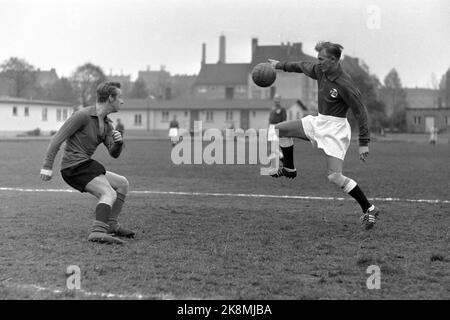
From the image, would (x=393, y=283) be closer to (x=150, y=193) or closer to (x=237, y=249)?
(x=237, y=249)

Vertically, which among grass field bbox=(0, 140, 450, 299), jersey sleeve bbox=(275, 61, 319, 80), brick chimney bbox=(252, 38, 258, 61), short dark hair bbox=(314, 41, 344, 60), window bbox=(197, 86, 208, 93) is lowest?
grass field bbox=(0, 140, 450, 299)

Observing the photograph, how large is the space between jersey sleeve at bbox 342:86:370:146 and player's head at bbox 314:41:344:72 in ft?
1.26

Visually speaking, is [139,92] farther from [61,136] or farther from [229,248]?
[229,248]

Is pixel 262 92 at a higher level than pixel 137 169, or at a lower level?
higher

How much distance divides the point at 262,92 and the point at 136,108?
25.0 metres

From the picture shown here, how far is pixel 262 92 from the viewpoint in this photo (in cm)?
9881

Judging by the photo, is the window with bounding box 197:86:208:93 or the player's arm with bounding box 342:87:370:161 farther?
the window with bounding box 197:86:208:93

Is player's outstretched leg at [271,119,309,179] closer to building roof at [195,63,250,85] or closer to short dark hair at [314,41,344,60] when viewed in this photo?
short dark hair at [314,41,344,60]

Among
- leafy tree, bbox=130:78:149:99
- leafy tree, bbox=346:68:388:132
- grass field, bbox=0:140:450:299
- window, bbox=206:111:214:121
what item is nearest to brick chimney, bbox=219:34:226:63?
leafy tree, bbox=130:78:149:99

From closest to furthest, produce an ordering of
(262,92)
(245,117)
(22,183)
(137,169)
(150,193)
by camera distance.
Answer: (150,193) → (22,183) → (137,169) → (245,117) → (262,92)

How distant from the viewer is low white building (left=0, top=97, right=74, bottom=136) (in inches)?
2507

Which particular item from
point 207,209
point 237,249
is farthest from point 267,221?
point 237,249

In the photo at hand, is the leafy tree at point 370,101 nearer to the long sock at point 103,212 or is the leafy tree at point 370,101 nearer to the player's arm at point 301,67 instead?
the player's arm at point 301,67

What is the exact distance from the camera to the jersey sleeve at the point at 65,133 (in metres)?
6.65
